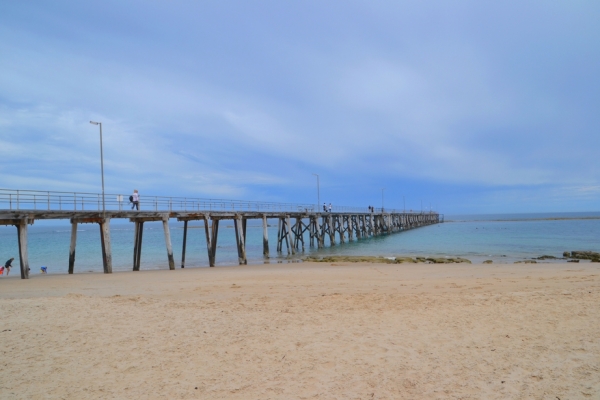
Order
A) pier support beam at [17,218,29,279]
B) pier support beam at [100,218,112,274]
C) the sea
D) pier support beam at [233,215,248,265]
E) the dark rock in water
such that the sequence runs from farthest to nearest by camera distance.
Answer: the sea
pier support beam at [233,215,248,265]
the dark rock in water
pier support beam at [100,218,112,274]
pier support beam at [17,218,29,279]

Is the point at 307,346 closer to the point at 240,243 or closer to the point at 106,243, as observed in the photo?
the point at 106,243

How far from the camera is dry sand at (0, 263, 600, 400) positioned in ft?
15.7

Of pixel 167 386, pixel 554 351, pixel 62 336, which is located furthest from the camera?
pixel 62 336

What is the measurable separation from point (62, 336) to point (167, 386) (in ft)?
9.51

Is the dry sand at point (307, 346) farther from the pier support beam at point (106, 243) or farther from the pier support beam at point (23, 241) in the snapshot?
the pier support beam at point (106, 243)

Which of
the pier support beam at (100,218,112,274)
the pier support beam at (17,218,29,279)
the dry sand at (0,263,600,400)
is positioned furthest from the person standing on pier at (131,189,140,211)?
the dry sand at (0,263,600,400)

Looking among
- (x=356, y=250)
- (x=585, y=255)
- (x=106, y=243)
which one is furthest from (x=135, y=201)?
(x=585, y=255)

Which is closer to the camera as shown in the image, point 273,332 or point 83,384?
point 83,384

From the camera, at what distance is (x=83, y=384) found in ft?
16.3

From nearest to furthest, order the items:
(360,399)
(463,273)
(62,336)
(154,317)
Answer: (360,399)
(62,336)
(154,317)
(463,273)

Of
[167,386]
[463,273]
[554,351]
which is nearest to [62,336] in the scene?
[167,386]

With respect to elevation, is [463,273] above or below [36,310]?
below

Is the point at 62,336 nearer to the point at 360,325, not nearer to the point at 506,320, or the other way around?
the point at 360,325

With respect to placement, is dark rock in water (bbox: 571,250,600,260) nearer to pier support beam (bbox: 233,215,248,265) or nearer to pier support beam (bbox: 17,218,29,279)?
pier support beam (bbox: 233,215,248,265)
